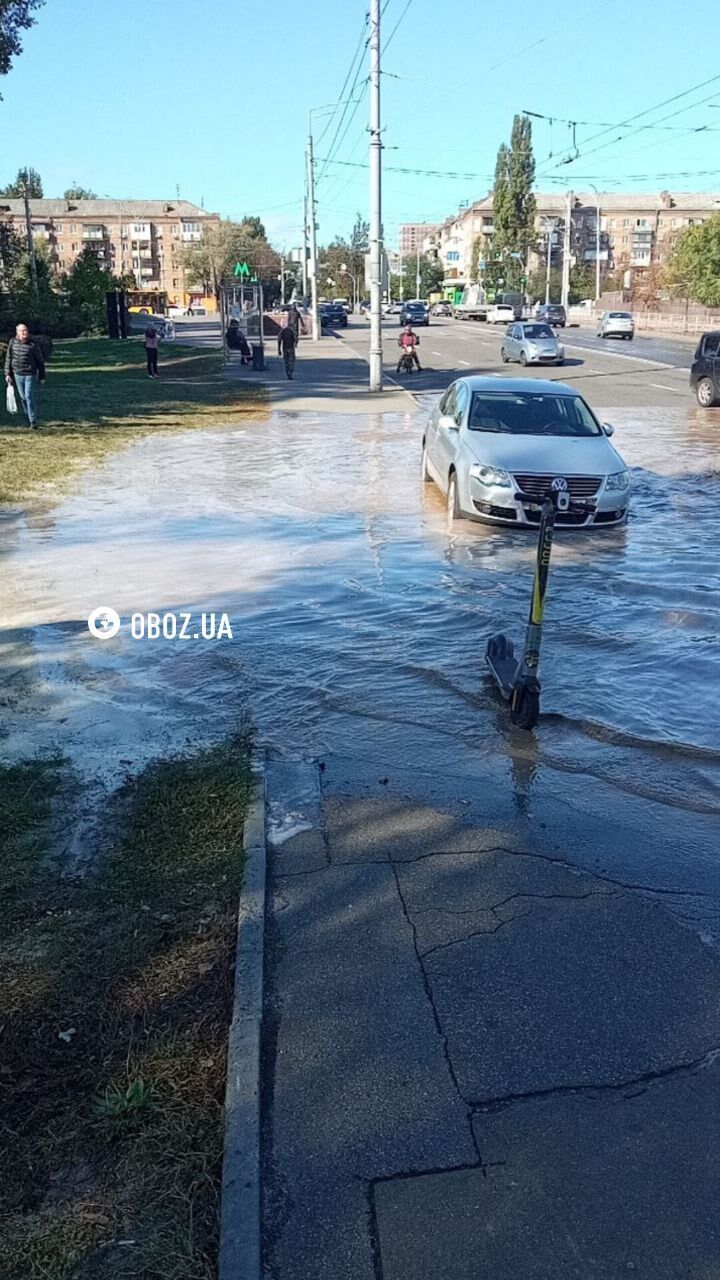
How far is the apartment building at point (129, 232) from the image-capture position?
158m

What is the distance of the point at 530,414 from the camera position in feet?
40.3

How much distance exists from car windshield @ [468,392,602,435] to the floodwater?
4.14 feet

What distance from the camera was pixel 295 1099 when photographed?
3168 millimetres

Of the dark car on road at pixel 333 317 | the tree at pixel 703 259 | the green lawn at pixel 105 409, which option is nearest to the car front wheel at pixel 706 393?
the green lawn at pixel 105 409

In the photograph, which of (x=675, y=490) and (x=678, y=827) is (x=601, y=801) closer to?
(x=678, y=827)

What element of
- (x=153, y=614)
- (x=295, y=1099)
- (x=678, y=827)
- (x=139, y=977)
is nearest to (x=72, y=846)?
(x=139, y=977)

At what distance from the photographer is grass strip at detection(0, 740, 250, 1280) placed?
2.68m

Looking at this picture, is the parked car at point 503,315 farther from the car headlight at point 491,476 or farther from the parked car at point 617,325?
the car headlight at point 491,476

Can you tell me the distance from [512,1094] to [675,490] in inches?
510

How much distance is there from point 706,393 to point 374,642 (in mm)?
20824

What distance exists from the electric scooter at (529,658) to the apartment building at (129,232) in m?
159

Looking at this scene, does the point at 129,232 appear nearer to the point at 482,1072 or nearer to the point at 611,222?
the point at 611,222

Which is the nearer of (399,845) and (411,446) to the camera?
(399,845)

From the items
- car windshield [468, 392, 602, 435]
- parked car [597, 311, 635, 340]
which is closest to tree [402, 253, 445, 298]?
parked car [597, 311, 635, 340]
